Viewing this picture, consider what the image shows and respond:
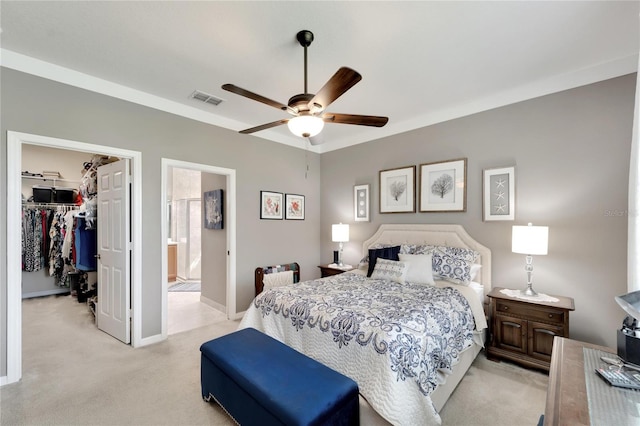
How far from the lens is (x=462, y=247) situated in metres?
3.40

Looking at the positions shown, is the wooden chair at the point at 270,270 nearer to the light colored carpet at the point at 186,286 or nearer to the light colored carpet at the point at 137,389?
the light colored carpet at the point at 137,389

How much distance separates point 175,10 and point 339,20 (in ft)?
3.83

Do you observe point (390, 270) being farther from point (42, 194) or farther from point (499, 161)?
point (42, 194)

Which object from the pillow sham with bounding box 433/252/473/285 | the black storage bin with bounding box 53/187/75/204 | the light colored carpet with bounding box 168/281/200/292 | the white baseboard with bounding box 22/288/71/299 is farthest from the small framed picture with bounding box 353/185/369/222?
the white baseboard with bounding box 22/288/71/299

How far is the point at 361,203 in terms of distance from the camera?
4574 millimetres

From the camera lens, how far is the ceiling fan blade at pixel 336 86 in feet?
5.45

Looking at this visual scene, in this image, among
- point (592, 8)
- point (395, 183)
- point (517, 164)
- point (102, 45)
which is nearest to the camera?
point (592, 8)

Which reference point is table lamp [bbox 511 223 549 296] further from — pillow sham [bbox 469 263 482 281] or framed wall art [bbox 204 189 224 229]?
framed wall art [bbox 204 189 224 229]

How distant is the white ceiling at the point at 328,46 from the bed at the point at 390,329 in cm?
195

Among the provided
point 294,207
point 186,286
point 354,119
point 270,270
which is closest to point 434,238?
point 354,119

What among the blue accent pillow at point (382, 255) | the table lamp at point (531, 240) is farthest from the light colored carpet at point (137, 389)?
the blue accent pillow at point (382, 255)

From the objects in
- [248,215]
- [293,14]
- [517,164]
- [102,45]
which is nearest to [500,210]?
[517,164]

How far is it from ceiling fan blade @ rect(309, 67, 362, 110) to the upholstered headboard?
8.06ft

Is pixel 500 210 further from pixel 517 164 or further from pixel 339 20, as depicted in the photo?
pixel 339 20
